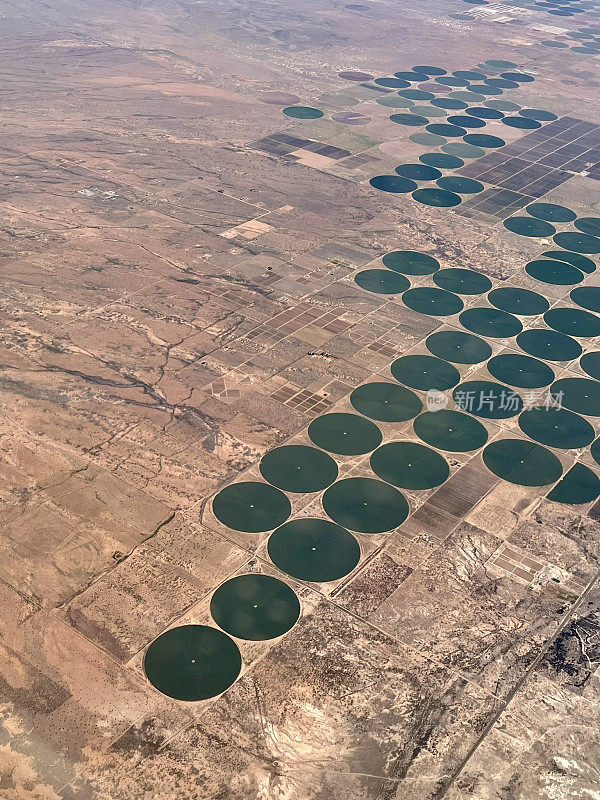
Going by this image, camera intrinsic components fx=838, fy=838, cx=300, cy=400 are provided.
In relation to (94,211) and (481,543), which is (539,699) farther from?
(94,211)

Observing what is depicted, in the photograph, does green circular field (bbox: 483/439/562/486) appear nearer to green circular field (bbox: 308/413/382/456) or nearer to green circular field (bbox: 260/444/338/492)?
green circular field (bbox: 308/413/382/456)

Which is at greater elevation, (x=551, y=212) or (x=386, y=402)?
(x=551, y=212)

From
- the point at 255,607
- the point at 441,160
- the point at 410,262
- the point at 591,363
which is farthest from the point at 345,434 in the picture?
the point at 441,160

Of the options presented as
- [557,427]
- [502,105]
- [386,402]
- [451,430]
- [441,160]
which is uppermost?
[502,105]

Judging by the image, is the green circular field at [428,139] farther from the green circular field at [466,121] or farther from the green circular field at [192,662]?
the green circular field at [192,662]

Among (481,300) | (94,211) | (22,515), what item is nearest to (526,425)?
(481,300)

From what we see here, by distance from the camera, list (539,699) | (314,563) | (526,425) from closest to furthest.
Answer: (539,699)
(314,563)
(526,425)

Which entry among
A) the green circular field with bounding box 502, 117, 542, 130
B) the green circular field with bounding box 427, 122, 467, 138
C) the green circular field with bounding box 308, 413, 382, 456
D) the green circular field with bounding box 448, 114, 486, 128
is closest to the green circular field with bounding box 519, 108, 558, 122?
the green circular field with bounding box 502, 117, 542, 130

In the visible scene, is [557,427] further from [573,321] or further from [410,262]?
[410,262]
